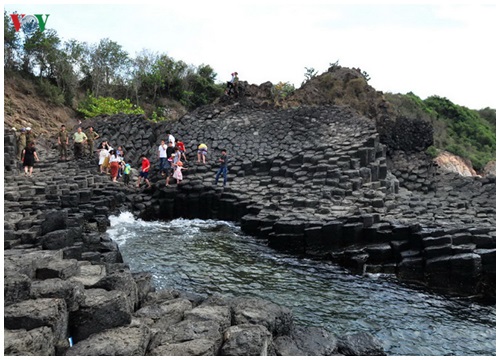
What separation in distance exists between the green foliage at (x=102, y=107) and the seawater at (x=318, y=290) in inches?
892

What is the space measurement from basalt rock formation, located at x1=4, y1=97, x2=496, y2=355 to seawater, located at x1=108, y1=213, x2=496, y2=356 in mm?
792

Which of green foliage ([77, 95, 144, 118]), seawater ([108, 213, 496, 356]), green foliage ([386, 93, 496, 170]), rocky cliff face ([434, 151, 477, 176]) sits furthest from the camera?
green foliage ([386, 93, 496, 170])

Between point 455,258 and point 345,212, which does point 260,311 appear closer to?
point 455,258

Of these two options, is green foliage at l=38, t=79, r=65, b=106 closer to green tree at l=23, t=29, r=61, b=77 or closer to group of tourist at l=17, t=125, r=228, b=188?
green tree at l=23, t=29, r=61, b=77

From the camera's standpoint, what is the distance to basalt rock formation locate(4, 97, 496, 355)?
189 inches

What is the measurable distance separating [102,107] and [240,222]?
22.9 m

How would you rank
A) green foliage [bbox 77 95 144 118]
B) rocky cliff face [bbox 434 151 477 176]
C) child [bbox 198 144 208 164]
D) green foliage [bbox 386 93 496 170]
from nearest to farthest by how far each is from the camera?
child [bbox 198 144 208 164] < rocky cliff face [bbox 434 151 477 176] < green foliage [bbox 77 95 144 118] < green foliage [bbox 386 93 496 170]

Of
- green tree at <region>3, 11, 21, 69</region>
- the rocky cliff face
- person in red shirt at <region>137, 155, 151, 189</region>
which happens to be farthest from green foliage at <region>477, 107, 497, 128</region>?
green tree at <region>3, 11, 21, 69</region>

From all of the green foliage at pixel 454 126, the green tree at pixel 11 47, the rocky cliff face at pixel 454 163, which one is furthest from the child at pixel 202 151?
the green foliage at pixel 454 126

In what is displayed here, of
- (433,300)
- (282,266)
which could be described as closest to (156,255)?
(282,266)

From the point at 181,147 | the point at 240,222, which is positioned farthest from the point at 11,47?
the point at 240,222

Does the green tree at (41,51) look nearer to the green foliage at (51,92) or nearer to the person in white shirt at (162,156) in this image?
the green foliage at (51,92)

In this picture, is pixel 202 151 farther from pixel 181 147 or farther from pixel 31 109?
pixel 31 109

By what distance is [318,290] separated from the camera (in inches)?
359
